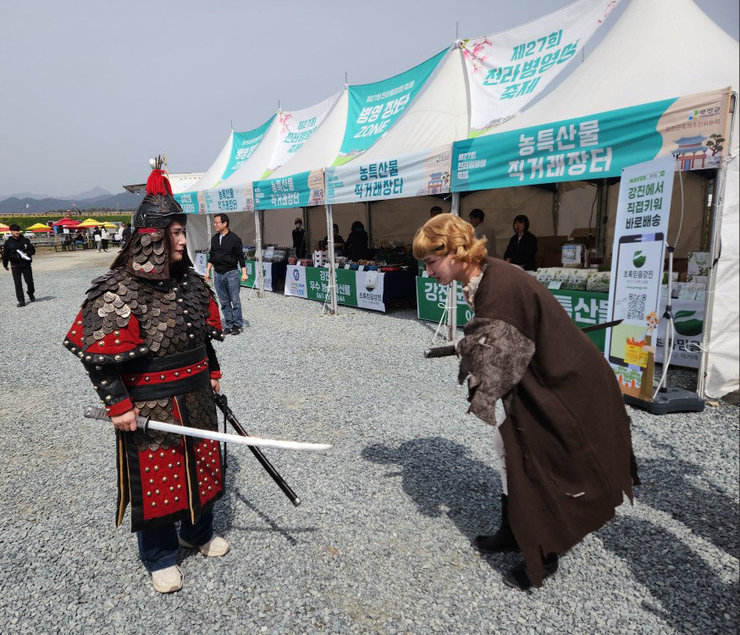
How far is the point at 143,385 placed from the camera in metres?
2.10

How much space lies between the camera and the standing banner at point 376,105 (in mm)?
8914

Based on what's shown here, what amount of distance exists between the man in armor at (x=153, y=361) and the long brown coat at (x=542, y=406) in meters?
1.26

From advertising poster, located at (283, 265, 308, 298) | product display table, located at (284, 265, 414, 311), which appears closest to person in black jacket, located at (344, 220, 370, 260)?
product display table, located at (284, 265, 414, 311)

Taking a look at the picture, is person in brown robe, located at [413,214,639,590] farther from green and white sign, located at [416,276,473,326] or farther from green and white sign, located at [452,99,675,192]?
green and white sign, located at [416,276,473,326]

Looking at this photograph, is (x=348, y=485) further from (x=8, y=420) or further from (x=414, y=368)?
(x=8, y=420)

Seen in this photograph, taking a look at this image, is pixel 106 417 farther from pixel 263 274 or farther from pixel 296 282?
pixel 263 274

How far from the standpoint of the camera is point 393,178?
7473mm

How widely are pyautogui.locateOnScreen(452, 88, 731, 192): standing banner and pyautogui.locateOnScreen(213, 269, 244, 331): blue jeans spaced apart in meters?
3.69

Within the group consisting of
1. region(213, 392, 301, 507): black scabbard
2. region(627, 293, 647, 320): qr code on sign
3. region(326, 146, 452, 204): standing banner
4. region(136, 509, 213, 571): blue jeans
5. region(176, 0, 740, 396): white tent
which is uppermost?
region(176, 0, 740, 396): white tent

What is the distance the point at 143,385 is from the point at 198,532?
3.26 feet

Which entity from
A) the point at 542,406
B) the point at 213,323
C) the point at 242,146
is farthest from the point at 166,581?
the point at 242,146

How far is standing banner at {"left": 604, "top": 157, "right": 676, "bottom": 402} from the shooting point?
4.11 metres

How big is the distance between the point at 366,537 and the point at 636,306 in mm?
3226

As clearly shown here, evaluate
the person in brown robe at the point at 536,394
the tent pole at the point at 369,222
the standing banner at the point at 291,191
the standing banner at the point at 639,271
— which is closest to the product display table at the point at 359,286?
the standing banner at the point at 291,191
